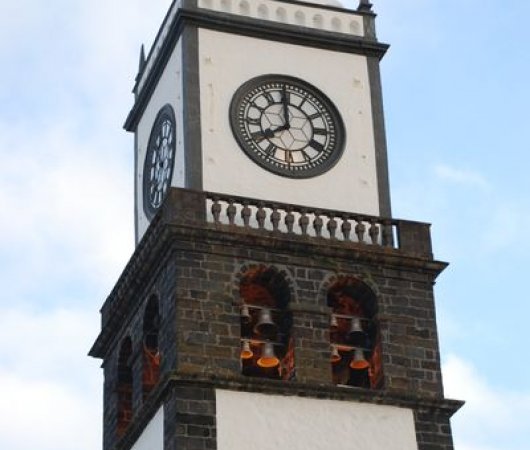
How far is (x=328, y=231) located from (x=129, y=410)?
5.31 metres

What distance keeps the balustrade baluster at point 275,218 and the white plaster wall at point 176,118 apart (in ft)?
6.21

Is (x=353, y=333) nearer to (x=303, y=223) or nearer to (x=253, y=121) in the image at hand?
(x=303, y=223)

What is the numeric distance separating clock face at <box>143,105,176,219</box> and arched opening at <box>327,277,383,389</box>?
4065mm

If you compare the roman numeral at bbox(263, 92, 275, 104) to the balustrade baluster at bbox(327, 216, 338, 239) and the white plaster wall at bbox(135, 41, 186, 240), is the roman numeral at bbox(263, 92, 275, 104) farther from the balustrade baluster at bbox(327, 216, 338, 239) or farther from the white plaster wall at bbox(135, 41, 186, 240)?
the balustrade baluster at bbox(327, 216, 338, 239)

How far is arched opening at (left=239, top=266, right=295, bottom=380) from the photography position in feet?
115

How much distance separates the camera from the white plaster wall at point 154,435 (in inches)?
1341

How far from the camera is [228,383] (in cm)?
3381

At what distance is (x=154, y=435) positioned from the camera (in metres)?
34.5

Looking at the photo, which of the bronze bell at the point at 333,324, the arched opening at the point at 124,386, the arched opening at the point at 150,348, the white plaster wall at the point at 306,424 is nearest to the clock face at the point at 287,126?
the bronze bell at the point at 333,324

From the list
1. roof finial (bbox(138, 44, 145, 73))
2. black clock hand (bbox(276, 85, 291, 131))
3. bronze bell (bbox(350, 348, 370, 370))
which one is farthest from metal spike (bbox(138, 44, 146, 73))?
bronze bell (bbox(350, 348, 370, 370))

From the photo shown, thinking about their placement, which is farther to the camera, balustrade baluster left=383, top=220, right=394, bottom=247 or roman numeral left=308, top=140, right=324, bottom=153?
roman numeral left=308, top=140, right=324, bottom=153

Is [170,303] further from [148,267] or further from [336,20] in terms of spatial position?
[336,20]

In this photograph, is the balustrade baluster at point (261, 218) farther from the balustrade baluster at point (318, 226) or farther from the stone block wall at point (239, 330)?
the balustrade baluster at point (318, 226)

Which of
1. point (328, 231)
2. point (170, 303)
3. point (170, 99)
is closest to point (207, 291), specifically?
point (170, 303)
